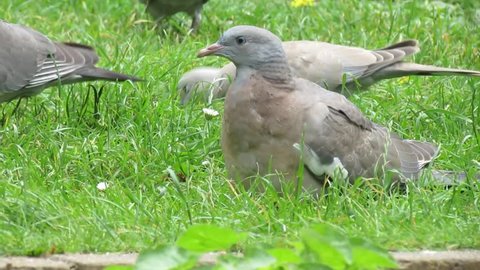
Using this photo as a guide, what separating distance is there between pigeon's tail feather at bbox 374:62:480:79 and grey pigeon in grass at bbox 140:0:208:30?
6.60 feet

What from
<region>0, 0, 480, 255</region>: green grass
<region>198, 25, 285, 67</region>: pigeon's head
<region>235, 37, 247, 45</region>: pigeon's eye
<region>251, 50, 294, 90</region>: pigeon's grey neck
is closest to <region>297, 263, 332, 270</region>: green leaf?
<region>0, 0, 480, 255</region>: green grass

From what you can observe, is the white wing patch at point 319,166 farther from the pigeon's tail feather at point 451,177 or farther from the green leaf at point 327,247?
the green leaf at point 327,247

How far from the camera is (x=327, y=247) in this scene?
148 inches

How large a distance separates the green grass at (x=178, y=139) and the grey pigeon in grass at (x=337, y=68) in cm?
12

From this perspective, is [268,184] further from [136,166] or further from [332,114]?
[136,166]

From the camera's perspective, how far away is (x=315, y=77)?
7.06m

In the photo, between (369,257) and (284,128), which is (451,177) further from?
(369,257)

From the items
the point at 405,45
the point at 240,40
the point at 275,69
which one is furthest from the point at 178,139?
the point at 405,45

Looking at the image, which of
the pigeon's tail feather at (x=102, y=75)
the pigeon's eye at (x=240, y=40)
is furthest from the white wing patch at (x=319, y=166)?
the pigeon's tail feather at (x=102, y=75)

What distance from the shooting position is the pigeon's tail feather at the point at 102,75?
676cm

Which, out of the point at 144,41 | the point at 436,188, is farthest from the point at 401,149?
the point at 144,41

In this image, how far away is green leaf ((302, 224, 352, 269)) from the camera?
148 inches

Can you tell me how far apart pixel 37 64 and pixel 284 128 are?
233 centimetres

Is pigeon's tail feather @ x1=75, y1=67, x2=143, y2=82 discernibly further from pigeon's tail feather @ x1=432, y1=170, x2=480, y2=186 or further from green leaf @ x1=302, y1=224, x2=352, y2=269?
green leaf @ x1=302, y1=224, x2=352, y2=269
